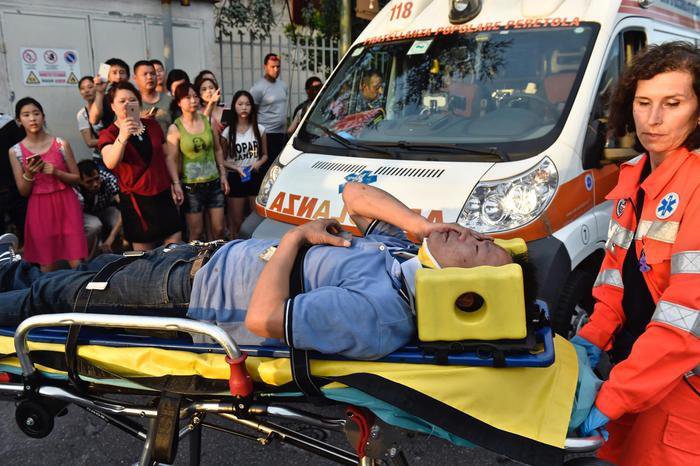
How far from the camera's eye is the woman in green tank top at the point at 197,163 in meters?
5.29

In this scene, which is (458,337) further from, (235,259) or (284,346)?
(235,259)

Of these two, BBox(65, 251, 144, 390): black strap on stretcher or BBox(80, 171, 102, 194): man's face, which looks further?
BBox(80, 171, 102, 194): man's face

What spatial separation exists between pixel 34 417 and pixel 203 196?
3.35m

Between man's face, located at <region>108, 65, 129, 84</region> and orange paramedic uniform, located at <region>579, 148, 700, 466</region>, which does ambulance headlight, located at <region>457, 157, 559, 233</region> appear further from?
man's face, located at <region>108, 65, 129, 84</region>

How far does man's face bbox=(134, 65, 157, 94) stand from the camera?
577 centimetres

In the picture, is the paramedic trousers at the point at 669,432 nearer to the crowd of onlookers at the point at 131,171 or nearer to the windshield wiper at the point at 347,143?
the windshield wiper at the point at 347,143

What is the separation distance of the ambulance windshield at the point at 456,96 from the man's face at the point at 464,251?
1173mm

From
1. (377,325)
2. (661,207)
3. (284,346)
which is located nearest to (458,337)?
(377,325)

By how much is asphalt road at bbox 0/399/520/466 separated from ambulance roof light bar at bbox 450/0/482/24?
8.92 feet

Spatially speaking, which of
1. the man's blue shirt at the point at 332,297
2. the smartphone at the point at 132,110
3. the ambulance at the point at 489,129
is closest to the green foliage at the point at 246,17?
the smartphone at the point at 132,110

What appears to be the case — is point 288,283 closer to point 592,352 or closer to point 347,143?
point 592,352

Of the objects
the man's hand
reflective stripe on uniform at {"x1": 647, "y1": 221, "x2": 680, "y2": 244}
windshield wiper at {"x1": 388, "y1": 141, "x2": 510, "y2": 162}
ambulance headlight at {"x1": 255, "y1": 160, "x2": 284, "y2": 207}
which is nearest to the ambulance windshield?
windshield wiper at {"x1": 388, "y1": 141, "x2": 510, "y2": 162}

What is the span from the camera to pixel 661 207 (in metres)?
2.00

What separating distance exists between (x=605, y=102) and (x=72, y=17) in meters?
6.71
